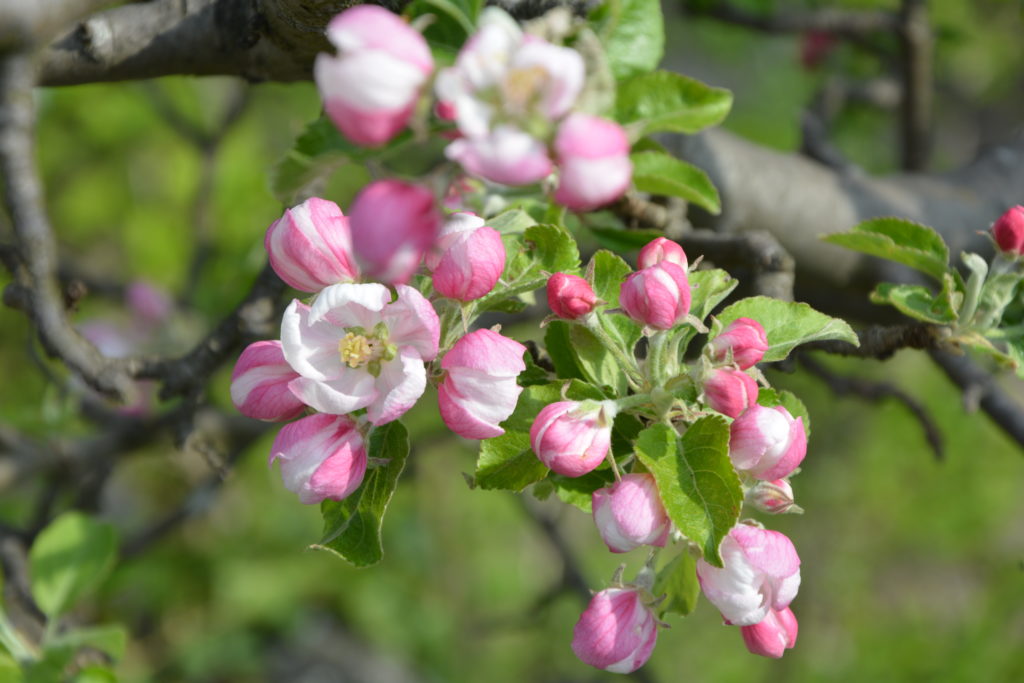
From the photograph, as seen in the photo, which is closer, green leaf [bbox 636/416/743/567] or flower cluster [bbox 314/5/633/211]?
flower cluster [bbox 314/5/633/211]

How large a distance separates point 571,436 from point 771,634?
0.87 feet

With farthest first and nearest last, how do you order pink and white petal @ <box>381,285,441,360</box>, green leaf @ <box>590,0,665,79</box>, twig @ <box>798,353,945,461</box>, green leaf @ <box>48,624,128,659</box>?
twig @ <box>798,353,945,461</box>, green leaf @ <box>48,624,128,659</box>, green leaf @ <box>590,0,665,79</box>, pink and white petal @ <box>381,285,441,360</box>

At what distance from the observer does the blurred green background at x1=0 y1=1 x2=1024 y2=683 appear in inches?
113

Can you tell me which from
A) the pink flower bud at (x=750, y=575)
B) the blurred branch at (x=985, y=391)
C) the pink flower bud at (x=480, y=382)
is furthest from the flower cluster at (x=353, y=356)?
the blurred branch at (x=985, y=391)

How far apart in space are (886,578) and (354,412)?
4.85 meters

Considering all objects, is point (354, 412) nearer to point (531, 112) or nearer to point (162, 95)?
point (531, 112)

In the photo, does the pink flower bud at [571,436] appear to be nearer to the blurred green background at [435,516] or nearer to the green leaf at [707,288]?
the green leaf at [707,288]

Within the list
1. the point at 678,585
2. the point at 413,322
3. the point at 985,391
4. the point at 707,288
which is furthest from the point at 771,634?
the point at 985,391

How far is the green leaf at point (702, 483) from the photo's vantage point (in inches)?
25.2

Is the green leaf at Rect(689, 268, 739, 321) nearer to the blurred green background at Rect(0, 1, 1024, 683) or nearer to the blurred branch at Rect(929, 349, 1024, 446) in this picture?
the blurred branch at Rect(929, 349, 1024, 446)

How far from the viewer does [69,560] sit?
137 centimetres

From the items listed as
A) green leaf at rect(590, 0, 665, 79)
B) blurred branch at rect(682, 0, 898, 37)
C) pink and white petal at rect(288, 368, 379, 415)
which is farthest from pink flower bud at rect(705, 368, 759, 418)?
blurred branch at rect(682, 0, 898, 37)

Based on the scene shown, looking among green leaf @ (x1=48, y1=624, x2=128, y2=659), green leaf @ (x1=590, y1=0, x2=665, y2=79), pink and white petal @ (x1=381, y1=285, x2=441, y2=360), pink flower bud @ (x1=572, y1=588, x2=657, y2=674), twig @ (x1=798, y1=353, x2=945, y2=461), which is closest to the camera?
pink and white petal @ (x1=381, y1=285, x2=441, y2=360)

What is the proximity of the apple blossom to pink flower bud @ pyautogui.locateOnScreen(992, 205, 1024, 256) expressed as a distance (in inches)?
22.2
